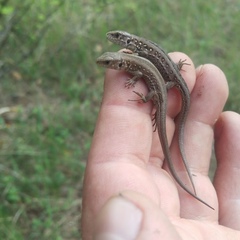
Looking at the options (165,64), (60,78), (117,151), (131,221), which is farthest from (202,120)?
(60,78)

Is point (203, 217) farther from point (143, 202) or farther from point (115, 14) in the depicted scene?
point (115, 14)

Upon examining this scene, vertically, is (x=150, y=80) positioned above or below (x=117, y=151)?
above

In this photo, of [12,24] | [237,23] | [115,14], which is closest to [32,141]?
[12,24]

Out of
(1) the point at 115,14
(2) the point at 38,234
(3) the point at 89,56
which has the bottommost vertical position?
(2) the point at 38,234

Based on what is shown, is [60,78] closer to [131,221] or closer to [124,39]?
[124,39]

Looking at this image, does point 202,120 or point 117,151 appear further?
point 202,120

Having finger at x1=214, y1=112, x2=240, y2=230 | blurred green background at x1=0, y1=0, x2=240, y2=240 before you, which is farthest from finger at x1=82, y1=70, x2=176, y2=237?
blurred green background at x1=0, y1=0, x2=240, y2=240

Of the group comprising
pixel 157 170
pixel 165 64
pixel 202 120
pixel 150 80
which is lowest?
pixel 157 170
